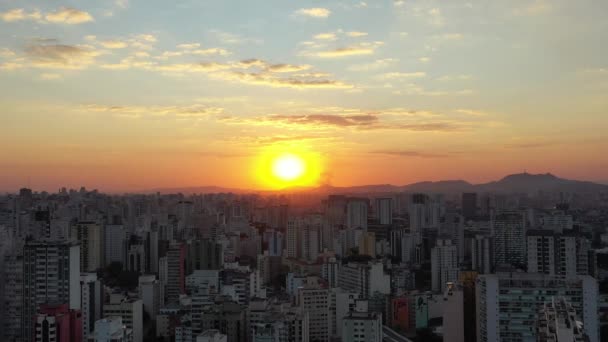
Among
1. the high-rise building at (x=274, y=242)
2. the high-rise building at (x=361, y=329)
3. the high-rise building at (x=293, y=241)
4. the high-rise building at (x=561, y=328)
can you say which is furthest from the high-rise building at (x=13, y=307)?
the high-rise building at (x=293, y=241)

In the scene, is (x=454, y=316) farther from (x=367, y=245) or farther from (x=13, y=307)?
(x=367, y=245)

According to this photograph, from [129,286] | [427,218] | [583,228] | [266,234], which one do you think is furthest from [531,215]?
[129,286]

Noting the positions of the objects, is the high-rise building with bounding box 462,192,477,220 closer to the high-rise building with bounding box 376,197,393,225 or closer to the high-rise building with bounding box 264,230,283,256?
the high-rise building with bounding box 376,197,393,225

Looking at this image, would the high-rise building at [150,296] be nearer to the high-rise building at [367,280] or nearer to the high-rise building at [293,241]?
the high-rise building at [367,280]

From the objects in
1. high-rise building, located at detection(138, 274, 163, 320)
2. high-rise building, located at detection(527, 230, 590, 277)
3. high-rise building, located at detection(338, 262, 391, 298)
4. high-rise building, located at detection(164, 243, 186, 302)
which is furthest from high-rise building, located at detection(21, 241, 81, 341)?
high-rise building, located at detection(527, 230, 590, 277)

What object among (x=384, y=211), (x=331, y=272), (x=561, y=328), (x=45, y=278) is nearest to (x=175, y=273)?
(x=331, y=272)
